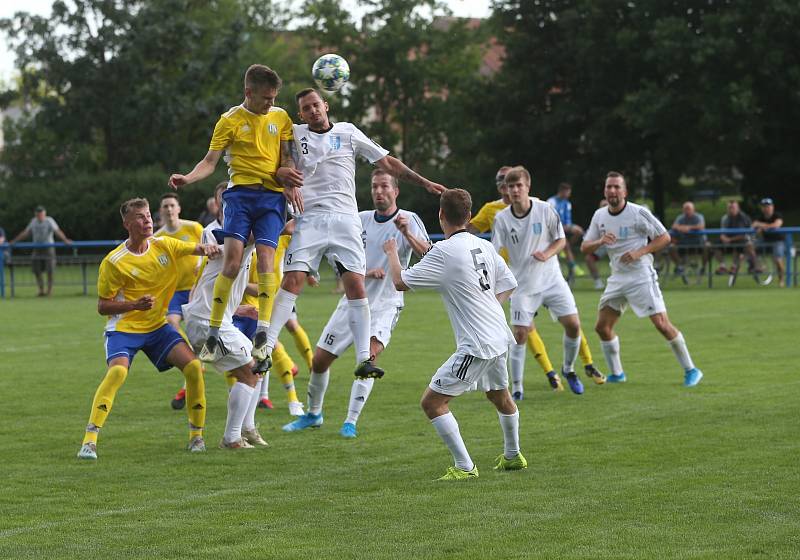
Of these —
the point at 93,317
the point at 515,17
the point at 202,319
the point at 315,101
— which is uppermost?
the point at 515,17

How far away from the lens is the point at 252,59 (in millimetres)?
60312

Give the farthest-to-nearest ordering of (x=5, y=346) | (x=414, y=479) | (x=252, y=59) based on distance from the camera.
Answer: (x=252, y=59) < (x=5, y=346) < (x=414, y=479)

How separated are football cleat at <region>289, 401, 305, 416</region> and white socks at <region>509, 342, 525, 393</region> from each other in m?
2.15

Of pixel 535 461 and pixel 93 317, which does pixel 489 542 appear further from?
pixel 93 317

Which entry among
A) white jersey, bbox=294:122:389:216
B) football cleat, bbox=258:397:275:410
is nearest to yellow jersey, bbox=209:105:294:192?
white jersey, bbox=294:122:389:216

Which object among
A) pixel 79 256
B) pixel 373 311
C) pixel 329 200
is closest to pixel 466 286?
pixel 329 200

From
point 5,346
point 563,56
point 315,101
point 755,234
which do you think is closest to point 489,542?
point 315,101

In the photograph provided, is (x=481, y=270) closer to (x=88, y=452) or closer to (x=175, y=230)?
(x=88, y=452)

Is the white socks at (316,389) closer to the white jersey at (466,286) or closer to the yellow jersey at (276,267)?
the yellow jersey at (276,267)

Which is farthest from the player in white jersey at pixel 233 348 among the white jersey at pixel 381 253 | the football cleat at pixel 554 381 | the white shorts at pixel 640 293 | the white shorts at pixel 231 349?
the white shorts at pixel 640 293

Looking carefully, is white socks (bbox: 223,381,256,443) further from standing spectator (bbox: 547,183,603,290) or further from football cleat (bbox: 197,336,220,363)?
standing spectator (bbox: 547,183,603,290)

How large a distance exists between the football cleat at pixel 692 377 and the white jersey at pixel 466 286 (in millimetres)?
5206

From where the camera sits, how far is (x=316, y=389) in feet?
35.7

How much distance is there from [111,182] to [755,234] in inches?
1116
